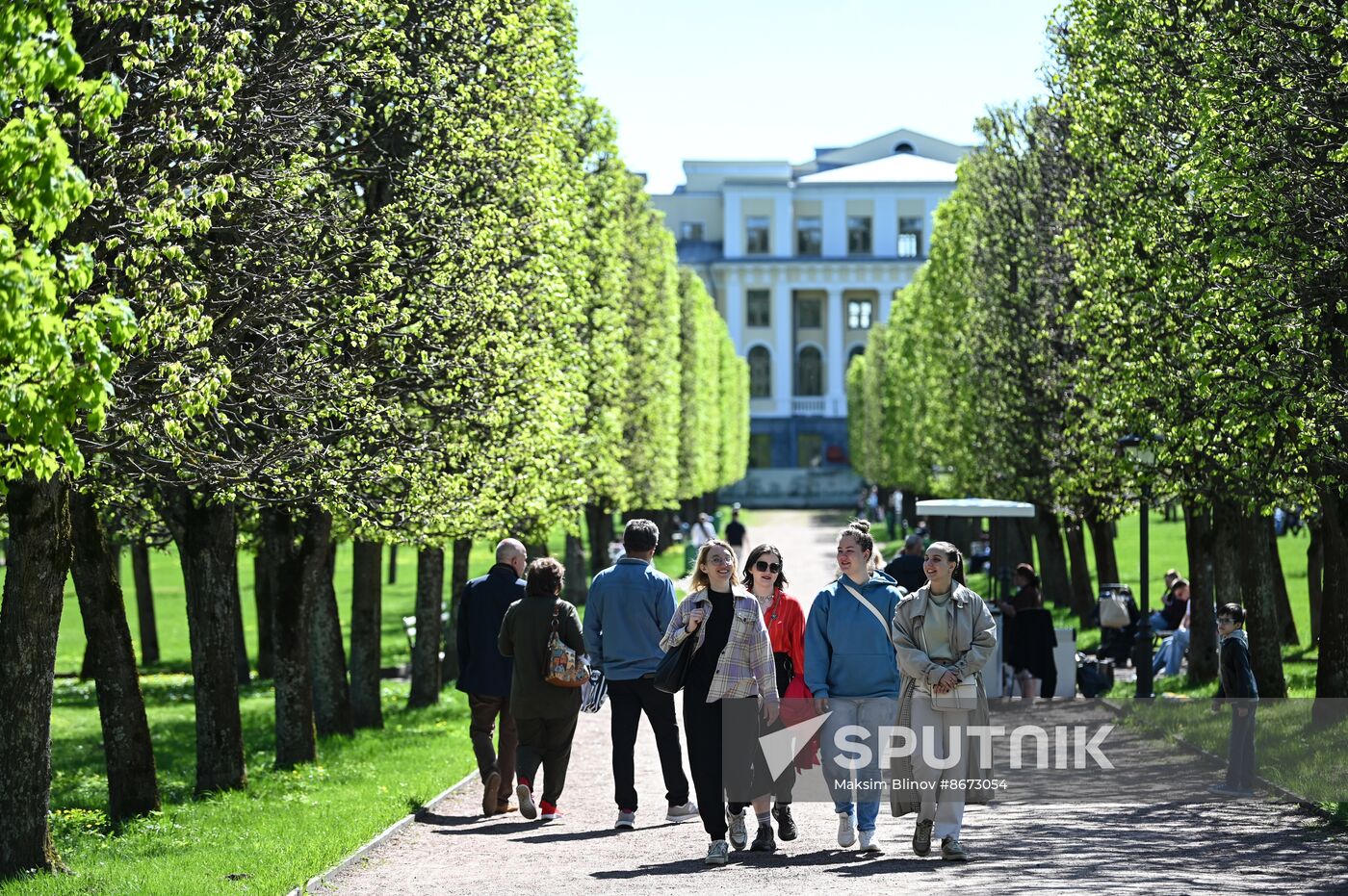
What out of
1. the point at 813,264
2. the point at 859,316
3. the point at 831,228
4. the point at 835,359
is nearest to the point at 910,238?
the point at 831,228

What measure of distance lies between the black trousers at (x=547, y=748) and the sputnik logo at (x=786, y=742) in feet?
7.98

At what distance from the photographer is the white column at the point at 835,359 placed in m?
120

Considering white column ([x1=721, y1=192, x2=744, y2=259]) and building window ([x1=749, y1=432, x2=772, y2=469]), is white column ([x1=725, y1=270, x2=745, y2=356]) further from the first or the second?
building window ([x1=749, y1=432, x2=772, y2=469])

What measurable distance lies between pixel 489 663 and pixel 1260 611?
924 centimetres

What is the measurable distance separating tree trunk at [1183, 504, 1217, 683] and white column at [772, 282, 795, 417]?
95837 millimetres

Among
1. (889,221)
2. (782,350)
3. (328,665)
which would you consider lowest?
(328,665)

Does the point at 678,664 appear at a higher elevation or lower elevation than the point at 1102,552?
higher

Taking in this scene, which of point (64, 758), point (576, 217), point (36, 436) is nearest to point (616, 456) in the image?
point (576, 217)

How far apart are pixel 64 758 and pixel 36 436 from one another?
1437 centimetres

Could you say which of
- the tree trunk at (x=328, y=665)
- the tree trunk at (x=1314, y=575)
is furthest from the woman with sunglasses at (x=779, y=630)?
the tree trunk at (x=1314, y=575)

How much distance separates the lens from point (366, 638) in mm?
21438

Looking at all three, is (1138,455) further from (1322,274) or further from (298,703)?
(298,703)

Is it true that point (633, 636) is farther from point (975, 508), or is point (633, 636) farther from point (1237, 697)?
point (975, 508)

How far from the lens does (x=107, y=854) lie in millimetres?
12469
